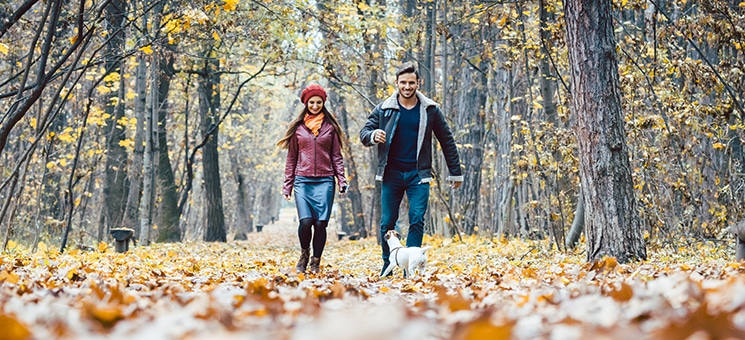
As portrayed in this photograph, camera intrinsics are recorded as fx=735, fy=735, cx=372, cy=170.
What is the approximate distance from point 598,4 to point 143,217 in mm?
10355

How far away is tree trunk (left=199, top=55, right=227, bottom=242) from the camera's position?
21234 mm

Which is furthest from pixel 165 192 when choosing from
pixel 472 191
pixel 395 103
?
pixel 395 103

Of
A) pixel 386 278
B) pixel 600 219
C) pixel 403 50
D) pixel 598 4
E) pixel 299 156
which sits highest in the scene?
pixel 403 50

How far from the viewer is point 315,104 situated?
7.74m

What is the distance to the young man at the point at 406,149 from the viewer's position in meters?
7.23

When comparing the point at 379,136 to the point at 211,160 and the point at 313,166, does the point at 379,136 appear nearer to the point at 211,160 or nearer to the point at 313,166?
the point at 313,166

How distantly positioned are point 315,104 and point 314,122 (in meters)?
0.19

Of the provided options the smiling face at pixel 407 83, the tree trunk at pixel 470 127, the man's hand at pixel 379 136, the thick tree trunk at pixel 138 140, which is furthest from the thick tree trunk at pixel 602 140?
the tree trunk at pixel 470 127

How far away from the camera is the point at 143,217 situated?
14484 mm

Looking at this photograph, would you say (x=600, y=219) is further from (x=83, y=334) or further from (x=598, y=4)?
(x=83, y=334)

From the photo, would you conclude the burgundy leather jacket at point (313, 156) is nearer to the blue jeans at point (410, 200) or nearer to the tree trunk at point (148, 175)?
the blue jeans at point (410, 200)

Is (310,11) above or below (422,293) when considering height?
above

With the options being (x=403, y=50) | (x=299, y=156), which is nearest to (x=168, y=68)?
(x=403, y=50)

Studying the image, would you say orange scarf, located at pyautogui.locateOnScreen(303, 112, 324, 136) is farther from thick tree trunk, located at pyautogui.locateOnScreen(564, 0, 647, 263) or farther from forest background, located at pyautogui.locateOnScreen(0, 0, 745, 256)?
thick tree trunk, located at pyautogui.locateOnScreen(564, 0, 647, 263)
